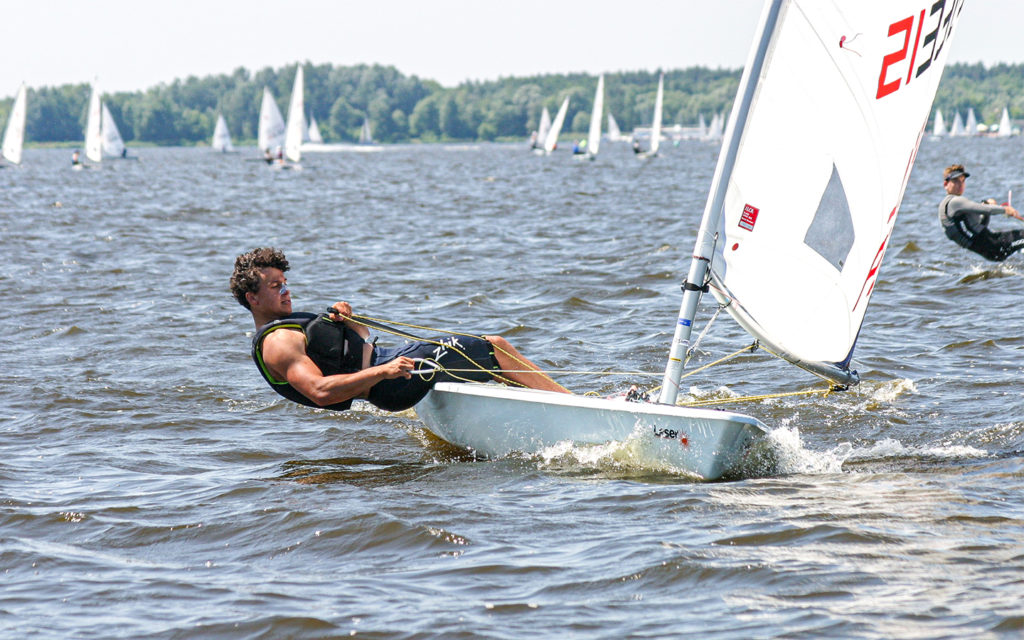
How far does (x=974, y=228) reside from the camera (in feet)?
38.4

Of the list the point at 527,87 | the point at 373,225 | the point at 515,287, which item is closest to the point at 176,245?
the point at 373,225

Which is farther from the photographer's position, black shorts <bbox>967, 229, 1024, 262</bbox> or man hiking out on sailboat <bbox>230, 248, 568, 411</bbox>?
black shorts <bbox>967, 229, 1024, 262</bbox>

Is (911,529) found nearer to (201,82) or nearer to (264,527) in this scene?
(264,527)

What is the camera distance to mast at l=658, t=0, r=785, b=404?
223 inches

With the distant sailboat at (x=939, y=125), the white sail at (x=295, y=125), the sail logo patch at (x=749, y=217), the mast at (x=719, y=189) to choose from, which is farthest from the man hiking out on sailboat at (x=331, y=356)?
the distant sailboat at (x=939, y=125)

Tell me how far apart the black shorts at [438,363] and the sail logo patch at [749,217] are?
65.8 inches

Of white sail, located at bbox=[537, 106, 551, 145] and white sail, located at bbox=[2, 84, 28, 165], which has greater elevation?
white sail, located at bbox=[537, 106, 551, 145]

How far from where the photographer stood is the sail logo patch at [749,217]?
5867mm

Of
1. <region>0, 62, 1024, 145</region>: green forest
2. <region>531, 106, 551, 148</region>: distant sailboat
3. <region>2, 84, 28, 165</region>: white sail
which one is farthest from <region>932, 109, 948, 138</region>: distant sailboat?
<region>2, 84, 28, 165</region>: white sail

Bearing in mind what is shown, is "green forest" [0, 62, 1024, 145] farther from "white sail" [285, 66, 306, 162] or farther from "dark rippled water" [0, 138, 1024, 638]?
"dark rippled water" [0, 138, 1024, 638]

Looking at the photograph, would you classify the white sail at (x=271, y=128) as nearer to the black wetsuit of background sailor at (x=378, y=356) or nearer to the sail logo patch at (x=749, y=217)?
the black wetsuit of background sailor at (x=378, y=356)

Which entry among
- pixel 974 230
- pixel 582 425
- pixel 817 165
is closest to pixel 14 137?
pixel 974 230

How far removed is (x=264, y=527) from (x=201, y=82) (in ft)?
634

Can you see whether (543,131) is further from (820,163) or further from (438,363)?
(820,163)
